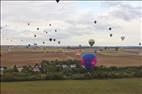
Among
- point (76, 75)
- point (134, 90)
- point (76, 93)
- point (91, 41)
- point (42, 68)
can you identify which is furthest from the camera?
point (91, 41)

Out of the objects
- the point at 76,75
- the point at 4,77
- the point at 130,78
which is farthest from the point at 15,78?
the point at 130,78

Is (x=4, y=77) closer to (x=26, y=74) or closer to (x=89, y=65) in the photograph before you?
(x=26, y=74)

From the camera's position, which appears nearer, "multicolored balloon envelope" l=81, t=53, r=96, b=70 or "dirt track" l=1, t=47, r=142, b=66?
"multicolored balloon envelope" l=81, t=53, r=96, b=70

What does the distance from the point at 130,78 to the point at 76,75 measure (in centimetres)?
683

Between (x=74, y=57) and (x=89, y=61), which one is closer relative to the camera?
(x=89, y=61)

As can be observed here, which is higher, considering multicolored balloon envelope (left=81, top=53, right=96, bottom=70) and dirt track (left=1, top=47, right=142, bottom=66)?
multicolored balloon envelope (left=81, top=53, right=96, bottom=70)

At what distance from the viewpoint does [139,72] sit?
4928 centimetres

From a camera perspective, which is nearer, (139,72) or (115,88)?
(115,88)

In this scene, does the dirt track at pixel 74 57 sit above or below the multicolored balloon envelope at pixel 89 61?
below

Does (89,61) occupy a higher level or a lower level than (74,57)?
higher

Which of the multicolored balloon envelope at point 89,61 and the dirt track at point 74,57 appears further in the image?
the dirt track at point 74,57

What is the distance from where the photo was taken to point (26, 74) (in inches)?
1837

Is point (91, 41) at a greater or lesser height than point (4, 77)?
greater

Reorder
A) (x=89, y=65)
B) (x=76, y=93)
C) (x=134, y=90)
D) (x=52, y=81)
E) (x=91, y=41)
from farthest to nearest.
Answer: (x=91, y=41), (x=89, y=65), (x=52, y=81), (x=134, y=90), (x=76, y=93)
